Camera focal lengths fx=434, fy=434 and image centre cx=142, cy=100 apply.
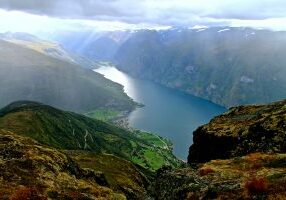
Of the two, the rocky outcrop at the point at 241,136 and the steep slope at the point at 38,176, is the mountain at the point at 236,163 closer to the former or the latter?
the rocky outcrop at the point at 241,136

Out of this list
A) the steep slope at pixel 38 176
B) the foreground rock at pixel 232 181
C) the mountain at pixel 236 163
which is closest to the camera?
the foreground rock at pixel 232 181

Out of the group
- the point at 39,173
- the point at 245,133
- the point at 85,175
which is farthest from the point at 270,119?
the point at 39,173

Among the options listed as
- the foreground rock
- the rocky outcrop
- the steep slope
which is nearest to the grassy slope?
the rocky outcrop

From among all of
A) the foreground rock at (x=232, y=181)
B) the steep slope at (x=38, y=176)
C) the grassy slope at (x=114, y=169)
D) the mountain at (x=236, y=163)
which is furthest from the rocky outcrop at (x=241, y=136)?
the grassy slope at (x=114, y=169)

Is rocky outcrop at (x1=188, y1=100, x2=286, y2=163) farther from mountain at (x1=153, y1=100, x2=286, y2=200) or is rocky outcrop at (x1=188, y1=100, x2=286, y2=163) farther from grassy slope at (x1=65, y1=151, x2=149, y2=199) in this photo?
grassy slope at (x1=65, y1=151, x2=149, y2=199)

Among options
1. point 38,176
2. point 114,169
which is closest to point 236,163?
point 38,176

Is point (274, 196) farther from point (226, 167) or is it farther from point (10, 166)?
point (10, 166)

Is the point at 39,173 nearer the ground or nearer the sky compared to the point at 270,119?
nearer the ground
